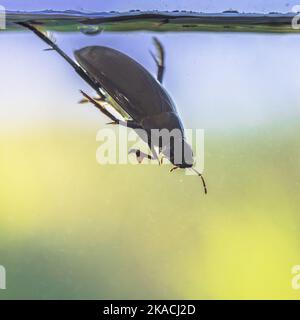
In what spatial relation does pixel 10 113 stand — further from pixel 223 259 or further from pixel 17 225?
pixel 223 259

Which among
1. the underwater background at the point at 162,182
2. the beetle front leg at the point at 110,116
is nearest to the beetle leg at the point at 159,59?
the underwater background at the point at 162,182

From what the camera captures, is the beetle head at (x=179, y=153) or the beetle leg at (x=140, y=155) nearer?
the beetle head at (x=179, y=153)

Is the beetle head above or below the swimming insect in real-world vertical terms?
below

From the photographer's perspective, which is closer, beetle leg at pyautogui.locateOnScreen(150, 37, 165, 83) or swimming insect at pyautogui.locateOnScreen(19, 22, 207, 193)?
swimming insect at pyautogui.locateOnScreen(19, 22, 207, 193)

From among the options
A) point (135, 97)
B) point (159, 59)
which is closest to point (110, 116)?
point (135, 97)

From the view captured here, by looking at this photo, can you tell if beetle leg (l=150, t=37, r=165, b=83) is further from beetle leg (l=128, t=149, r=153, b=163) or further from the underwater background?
beetle leg (l=128, t=149, r=153, b=163)

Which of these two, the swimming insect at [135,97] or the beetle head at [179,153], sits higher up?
the swimming insect at [135,97]

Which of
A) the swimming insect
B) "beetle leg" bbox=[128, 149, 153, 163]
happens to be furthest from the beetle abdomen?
"beetle leg" bbox=[128, 149, 153, 163]

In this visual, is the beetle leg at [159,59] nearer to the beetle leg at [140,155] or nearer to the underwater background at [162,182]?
the underwater background at [162,182]
